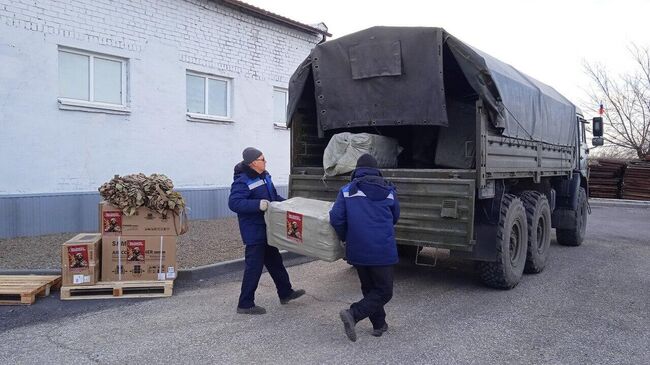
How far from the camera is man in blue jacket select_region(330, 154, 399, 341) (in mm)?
4418

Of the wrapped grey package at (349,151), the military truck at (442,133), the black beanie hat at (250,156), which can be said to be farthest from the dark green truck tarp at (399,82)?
the black beanie hat at (250,156)

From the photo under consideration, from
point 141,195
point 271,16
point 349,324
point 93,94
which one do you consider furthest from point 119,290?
point 271,16

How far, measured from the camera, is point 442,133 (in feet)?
22.0

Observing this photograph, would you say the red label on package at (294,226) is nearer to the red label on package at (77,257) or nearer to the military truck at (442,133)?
the military truck at (442,133)

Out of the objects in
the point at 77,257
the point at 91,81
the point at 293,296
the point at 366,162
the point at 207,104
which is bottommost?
the point at 293,296

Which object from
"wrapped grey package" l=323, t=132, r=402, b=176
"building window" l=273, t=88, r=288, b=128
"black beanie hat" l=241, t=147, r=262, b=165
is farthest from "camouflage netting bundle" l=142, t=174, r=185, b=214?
"building window" l=273, t=88, r=288, b=128

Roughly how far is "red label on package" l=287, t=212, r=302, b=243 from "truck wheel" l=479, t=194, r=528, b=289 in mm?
2401

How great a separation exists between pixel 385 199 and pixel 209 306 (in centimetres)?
234

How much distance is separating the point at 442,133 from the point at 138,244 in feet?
13.0

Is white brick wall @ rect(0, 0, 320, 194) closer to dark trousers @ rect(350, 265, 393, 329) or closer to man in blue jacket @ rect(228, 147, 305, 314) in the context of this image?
man in blue jacket @ rect(228, 147, 305, 314)

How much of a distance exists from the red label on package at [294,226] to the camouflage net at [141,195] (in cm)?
172

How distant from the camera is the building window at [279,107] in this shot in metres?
13.3

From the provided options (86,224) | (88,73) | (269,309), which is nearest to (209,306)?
(269,309)

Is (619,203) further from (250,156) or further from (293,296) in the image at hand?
(250,156)
